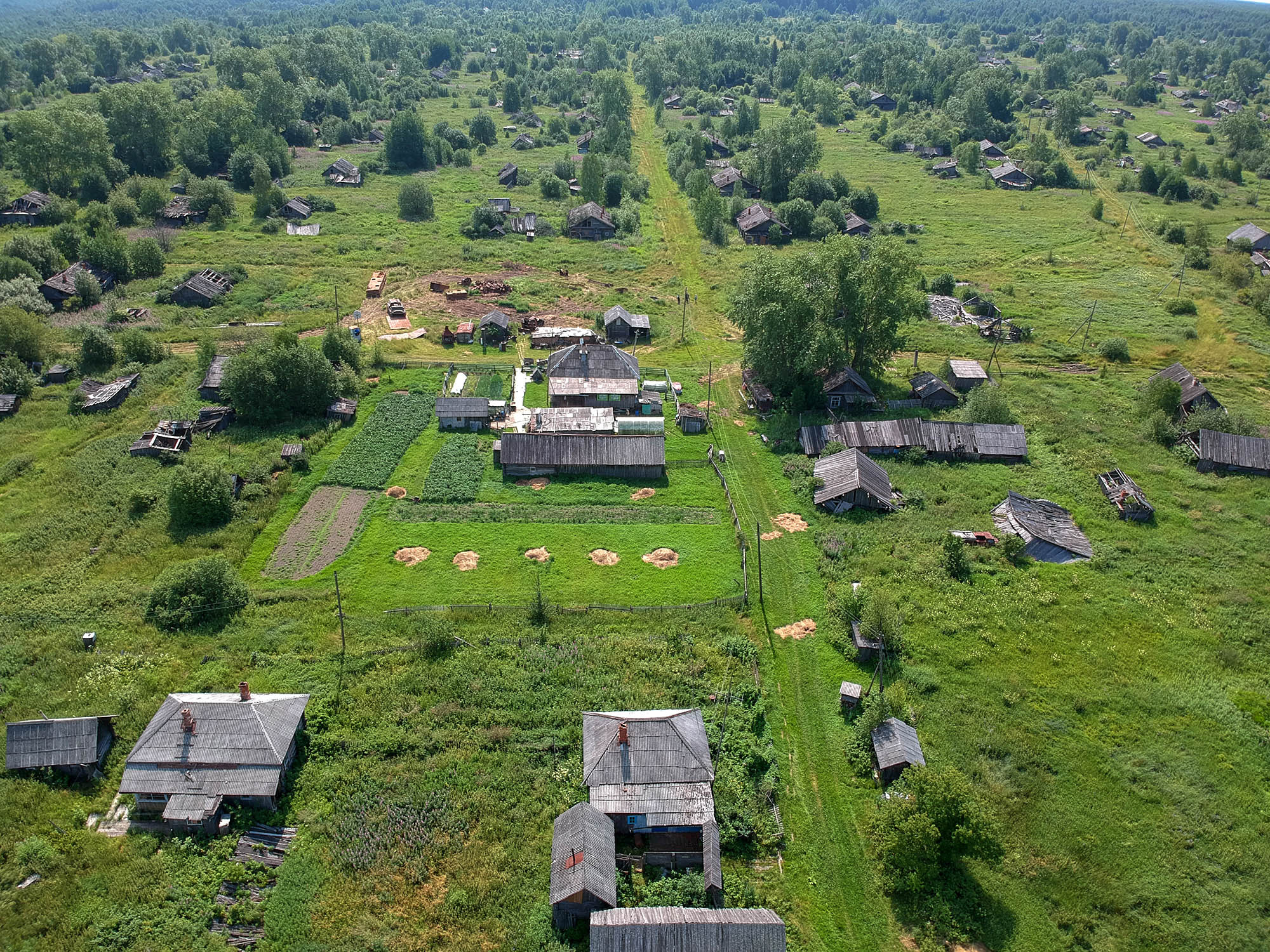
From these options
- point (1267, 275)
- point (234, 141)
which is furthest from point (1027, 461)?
point (234, 141)

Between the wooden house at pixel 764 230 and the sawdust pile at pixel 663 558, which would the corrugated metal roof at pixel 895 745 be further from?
the wooden house at pixel 764 230

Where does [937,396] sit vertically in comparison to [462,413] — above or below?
below

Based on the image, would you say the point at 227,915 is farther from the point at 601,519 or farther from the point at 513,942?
the point at 601,519

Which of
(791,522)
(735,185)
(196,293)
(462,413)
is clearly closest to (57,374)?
(196,293)

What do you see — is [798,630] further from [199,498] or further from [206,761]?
[199,498]

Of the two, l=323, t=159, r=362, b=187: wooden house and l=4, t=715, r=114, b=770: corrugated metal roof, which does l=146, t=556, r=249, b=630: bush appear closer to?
l=4, t=715, r=114, b=770: corrugated metal roof

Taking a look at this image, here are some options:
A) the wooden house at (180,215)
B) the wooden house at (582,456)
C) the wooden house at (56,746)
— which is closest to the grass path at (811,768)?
the wooden house at (582,456)
